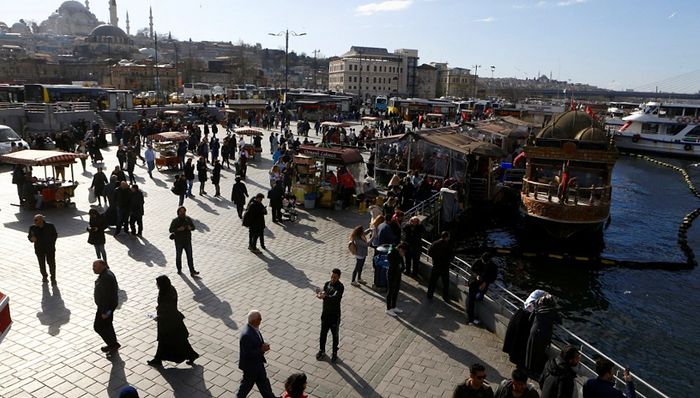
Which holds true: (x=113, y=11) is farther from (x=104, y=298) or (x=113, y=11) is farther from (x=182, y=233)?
(x=104, y=298)

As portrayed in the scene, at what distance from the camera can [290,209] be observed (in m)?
16.1

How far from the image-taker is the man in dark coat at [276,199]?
48.9ft

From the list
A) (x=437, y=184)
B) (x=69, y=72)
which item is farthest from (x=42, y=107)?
(x=69, y=72)

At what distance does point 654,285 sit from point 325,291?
1287 centimetres

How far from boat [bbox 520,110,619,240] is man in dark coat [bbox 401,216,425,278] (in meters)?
8.61

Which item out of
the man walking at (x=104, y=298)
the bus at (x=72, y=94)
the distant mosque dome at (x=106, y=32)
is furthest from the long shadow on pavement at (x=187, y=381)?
the distant mosque dome at (x=106, y=32)

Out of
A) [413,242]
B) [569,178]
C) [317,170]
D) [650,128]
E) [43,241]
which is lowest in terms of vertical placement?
[413,242]

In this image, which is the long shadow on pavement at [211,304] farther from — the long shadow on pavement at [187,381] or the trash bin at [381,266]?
the trash bin at [381,266]

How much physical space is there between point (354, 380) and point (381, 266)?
352 cm

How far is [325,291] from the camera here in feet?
24.2

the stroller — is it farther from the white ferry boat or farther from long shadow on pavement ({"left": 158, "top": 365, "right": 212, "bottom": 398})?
the white ferry boat

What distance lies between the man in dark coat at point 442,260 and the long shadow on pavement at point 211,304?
13.4 feet

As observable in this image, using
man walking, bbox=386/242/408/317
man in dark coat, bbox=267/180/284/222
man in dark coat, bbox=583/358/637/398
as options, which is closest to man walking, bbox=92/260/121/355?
man walking, bbox=386/242/408/317

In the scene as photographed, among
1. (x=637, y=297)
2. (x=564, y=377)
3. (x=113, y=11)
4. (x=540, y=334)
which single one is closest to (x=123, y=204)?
(x=540, y=334)
